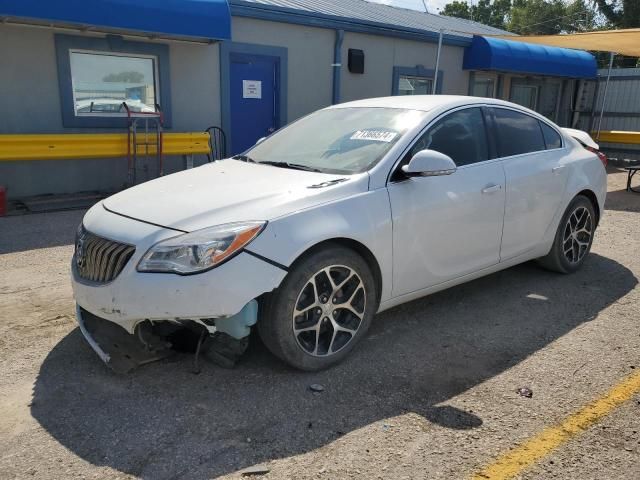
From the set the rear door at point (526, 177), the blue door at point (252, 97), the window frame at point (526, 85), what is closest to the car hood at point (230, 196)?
the rear door at point (526, 177)

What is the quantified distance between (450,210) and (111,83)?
23.3 feet

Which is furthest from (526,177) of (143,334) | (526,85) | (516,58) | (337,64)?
(526,85)

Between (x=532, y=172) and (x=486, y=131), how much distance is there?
1.85 feet

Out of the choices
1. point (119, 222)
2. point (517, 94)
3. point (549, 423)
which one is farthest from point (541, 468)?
point (517, 94)

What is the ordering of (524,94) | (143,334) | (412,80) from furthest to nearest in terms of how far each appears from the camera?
(524,94)
(412,80)
(143,334)

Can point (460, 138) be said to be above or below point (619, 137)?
above

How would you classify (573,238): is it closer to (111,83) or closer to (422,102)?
(422,102)

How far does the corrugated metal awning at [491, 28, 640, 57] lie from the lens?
35.2ft

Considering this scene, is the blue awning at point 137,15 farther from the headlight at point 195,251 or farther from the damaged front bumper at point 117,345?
the headlight at point 195,251

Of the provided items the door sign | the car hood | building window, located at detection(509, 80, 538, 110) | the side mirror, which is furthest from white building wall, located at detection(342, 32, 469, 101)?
the side mirror

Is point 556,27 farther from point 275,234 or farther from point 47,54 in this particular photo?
point 275,234

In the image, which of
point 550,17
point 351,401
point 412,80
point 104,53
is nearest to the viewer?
point 351,401

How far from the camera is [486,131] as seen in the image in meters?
4.36

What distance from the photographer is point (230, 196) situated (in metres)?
3.36
